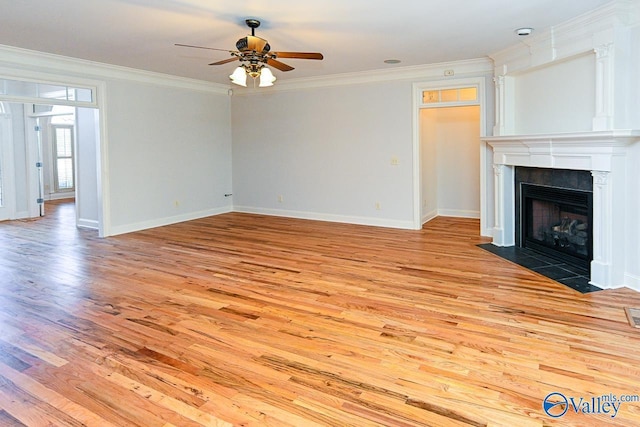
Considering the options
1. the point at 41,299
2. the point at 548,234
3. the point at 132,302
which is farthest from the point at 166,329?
the point at 548,234

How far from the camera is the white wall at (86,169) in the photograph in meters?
7.29

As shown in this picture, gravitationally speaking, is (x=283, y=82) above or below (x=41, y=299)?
above

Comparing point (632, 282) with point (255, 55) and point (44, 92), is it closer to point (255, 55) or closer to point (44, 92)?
point (255, 55)

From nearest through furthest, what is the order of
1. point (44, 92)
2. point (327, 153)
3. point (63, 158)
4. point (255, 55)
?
point (255, 55) → point (44, 92) → point (327, 153) → point (63, 158)

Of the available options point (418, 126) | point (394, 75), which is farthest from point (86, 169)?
point (418, 126)

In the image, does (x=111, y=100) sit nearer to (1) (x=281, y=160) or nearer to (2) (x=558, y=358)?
(1) (x=281, y=160)

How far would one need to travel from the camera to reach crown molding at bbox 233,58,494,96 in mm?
6285

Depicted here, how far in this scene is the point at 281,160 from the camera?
8398 mm

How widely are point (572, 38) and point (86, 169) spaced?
732 cm

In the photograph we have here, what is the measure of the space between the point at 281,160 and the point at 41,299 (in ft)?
17.0

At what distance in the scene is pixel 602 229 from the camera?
4051mm

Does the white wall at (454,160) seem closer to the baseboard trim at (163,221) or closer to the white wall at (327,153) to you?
the white wall at (327,153)

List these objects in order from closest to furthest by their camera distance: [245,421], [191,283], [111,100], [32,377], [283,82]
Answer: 1. [245,421]
2. [32,377]
3. [191,283]
4. [111,100]
5. [283,82]

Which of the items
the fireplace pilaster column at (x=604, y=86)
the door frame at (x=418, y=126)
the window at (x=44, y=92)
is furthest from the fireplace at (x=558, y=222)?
the window at (x=44, y=92)
